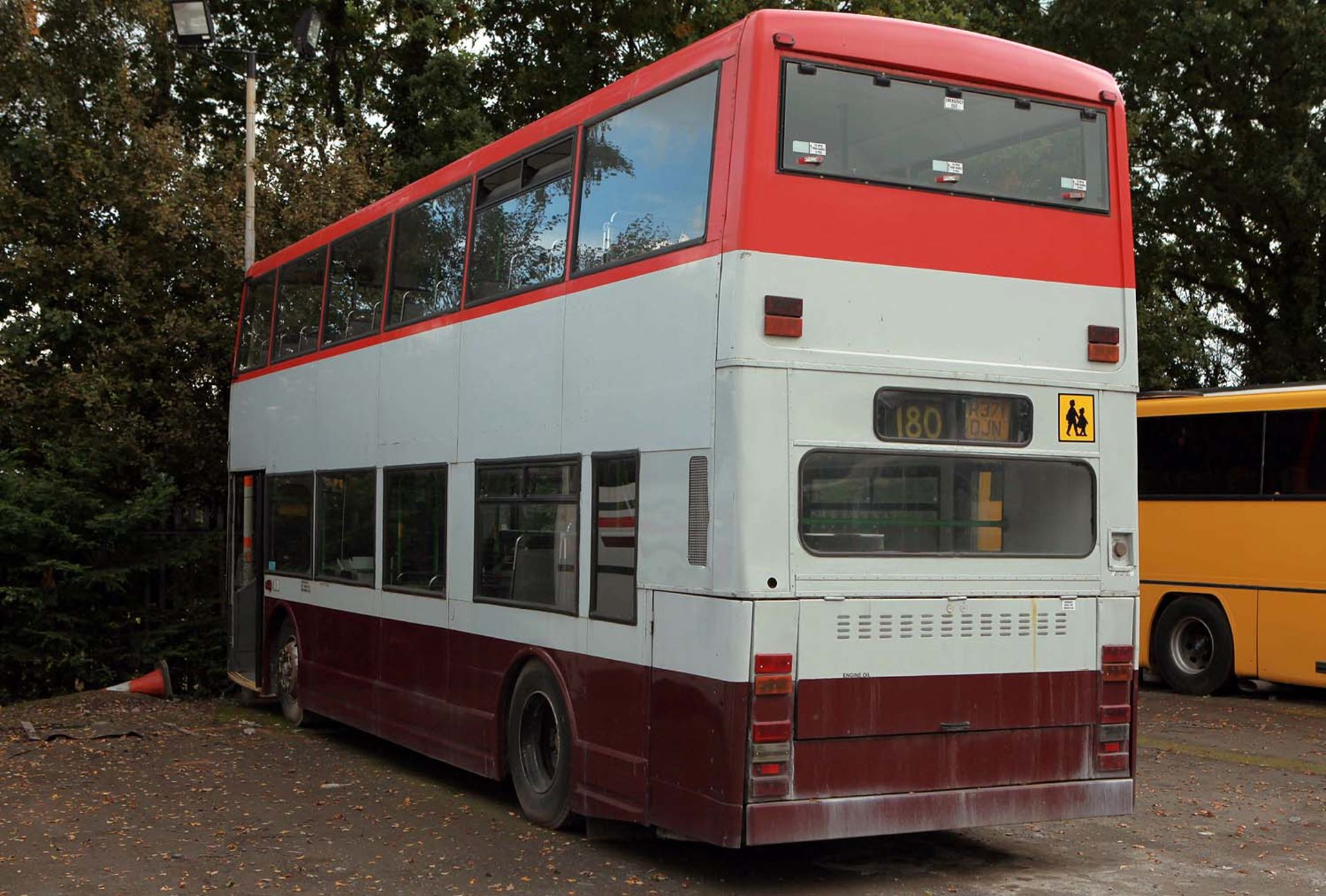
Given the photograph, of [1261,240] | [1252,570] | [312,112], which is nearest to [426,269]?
[1252,570]

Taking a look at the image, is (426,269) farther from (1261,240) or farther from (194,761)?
(1261,240)

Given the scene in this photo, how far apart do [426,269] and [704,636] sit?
475 centimetres

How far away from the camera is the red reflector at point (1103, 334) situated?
861 cm

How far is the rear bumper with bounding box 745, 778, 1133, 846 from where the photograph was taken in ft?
25.0

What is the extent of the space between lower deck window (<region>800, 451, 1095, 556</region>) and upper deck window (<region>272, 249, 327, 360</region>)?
7.11 metres

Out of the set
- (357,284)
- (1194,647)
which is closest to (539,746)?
(357,284)

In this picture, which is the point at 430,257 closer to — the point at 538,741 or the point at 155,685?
the point at 538,741

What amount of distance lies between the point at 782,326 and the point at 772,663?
1.63 meters

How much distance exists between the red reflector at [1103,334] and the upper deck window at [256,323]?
29.6 feet

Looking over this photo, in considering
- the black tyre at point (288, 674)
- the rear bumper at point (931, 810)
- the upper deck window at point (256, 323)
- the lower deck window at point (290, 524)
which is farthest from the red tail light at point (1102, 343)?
the upper deck window at point (256, 323)

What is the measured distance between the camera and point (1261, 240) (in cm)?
2595

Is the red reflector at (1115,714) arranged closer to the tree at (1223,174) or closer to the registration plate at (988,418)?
the registration plate at (988,418)

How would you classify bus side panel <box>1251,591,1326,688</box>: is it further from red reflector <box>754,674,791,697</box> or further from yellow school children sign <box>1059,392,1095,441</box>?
red reflector <box>754,674,791,697</box>

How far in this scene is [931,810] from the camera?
8008mm
